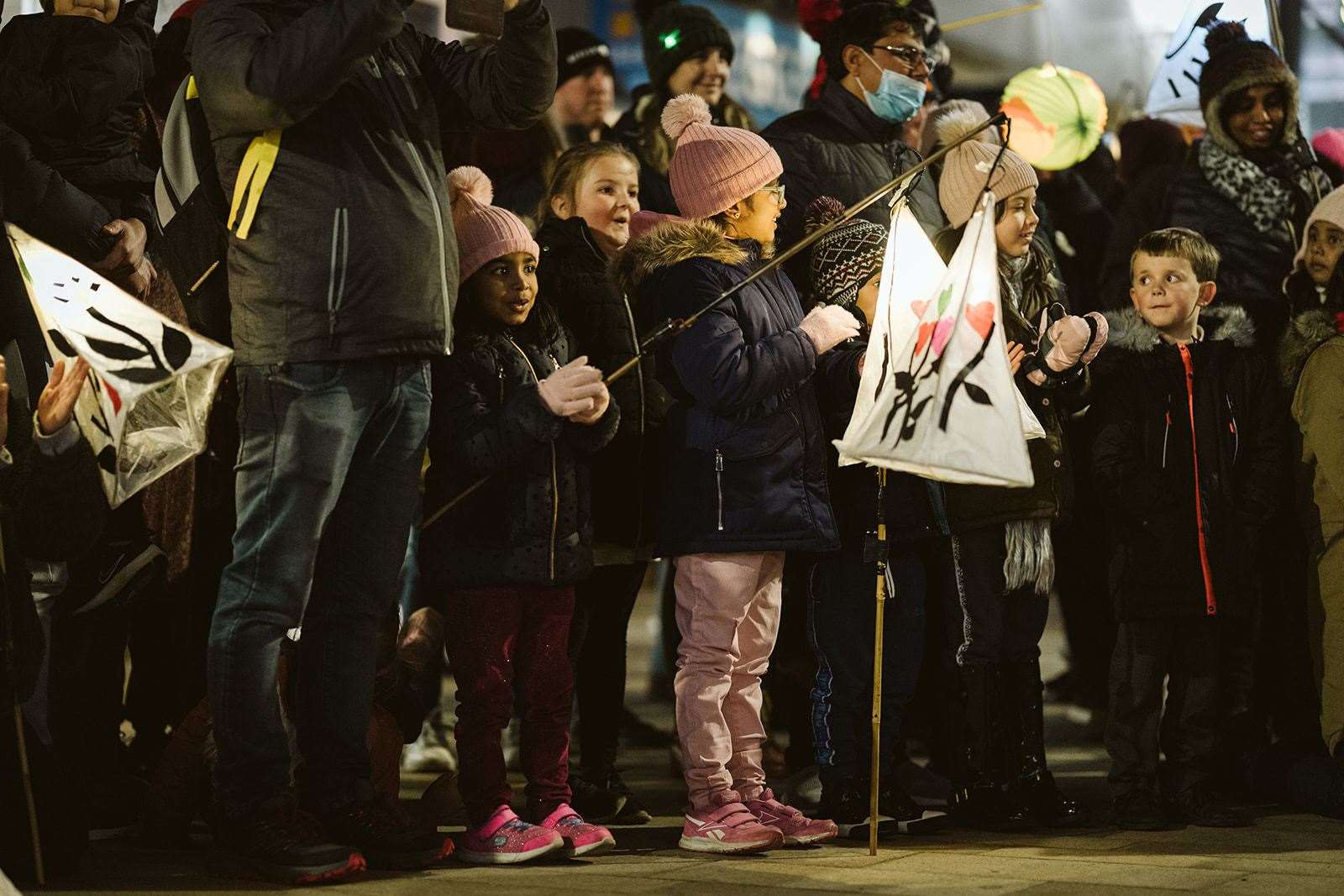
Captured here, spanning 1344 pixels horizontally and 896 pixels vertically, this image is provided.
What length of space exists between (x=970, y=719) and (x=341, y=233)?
2616mm

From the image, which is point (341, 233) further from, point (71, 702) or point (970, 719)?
point (970, 719)

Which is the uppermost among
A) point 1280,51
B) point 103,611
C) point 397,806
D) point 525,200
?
point 1280,51

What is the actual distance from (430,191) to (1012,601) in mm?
2372

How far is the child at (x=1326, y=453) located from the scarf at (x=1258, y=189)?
25.2 inches

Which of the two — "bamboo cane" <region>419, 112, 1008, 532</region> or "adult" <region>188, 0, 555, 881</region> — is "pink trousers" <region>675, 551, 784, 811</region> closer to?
"bamboo cane" <region>419, 112, 1008, 532</region>

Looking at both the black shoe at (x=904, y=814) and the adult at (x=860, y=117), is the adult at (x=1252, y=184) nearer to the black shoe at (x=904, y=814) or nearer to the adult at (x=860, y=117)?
the adult at (x=860, y=117)

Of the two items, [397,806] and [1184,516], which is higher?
[1184,516]

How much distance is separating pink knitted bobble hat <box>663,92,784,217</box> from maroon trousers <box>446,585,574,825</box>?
1.26m

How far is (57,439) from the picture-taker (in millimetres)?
5012

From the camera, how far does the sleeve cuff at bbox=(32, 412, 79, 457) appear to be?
16.4ft

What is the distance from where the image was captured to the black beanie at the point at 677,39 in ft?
26.4

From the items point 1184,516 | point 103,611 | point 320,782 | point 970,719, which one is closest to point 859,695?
point 970,719

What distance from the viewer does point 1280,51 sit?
812 cm

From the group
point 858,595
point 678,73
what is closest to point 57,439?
point 858,595
